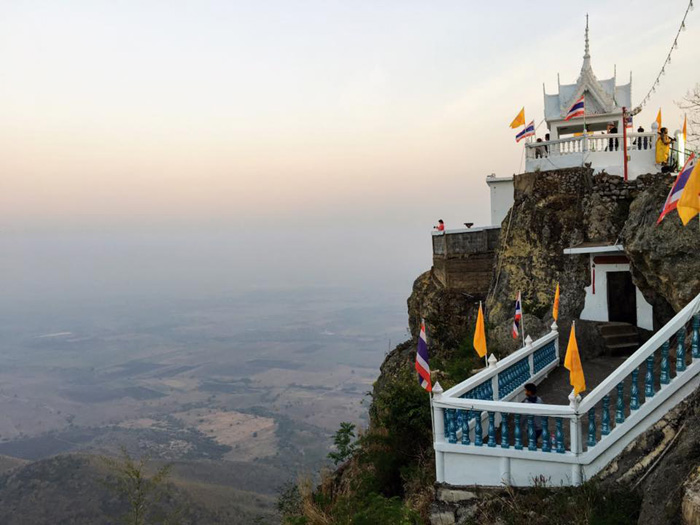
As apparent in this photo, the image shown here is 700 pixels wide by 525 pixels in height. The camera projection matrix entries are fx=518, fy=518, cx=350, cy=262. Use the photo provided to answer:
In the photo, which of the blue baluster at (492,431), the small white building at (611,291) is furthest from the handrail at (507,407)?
the small white building at (611,291)

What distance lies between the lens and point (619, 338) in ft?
46.5

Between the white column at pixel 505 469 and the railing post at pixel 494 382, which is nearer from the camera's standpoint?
the white column at pixel 505 469

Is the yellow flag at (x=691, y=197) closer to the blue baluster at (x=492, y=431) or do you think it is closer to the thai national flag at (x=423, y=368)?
the blue baluster at (x=492, y=431)

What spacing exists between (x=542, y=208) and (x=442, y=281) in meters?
7.05

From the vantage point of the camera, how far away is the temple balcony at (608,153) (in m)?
19.4

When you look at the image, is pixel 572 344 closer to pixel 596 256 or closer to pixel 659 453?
pixel 659 453

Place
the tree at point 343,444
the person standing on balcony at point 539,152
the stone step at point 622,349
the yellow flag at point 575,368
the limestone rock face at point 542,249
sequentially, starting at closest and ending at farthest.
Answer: the yellow flag at point 575,368, the stone step at point 622,349, the tree at point 343,444, the limestone rock face at point 542,249, the person standing on balcony at point 539,152

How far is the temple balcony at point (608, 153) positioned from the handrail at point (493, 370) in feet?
30.6

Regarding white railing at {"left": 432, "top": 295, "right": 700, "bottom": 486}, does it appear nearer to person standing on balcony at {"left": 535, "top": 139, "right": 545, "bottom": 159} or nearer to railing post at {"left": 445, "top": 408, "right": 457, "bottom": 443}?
railing post at {"left": 445, "top": 408, "right": 457, "bottom": 443}

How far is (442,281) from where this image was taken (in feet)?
79.8

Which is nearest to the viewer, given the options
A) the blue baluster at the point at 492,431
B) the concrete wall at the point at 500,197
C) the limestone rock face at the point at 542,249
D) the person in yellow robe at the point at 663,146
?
the blue baluster at the point at 492,431

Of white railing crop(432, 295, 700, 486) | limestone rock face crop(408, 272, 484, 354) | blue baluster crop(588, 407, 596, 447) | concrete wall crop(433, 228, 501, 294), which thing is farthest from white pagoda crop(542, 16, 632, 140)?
blue baluster crop(588, 407, 596, 447)

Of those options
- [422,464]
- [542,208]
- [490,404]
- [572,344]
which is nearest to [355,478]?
[422,464]

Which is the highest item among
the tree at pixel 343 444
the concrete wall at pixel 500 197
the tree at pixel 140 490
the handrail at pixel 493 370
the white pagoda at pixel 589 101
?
the white pagoda at pixel 589 101
